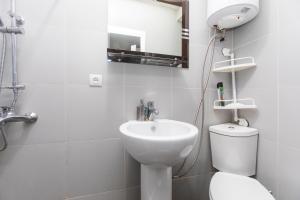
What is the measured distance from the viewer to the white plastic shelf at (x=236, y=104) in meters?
1.17

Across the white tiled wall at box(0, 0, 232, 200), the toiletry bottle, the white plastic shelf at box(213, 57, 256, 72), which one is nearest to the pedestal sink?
the white tiled wall at box(0, 0, 232, 200)

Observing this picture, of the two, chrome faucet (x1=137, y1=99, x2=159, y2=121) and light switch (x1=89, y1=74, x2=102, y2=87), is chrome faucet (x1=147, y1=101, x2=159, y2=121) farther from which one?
light switch (x1=89, y1=74, x2=102, y2=87)

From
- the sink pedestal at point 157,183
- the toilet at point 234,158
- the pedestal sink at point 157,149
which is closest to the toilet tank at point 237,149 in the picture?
the toilet at point 234,158

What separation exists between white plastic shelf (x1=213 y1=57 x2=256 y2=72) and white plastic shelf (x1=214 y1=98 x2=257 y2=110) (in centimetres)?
24

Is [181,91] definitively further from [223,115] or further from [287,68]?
[287,68]

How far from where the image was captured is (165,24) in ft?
4.04

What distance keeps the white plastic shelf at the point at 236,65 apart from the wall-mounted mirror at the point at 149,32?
0.90 ft

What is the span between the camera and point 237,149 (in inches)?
43.4

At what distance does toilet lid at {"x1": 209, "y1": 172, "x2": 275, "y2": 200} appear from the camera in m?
0.86

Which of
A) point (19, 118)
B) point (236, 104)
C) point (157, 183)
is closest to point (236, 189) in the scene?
point (157, 183)

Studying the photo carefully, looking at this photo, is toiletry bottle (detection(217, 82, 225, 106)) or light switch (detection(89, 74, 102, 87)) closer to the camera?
light switch (detection(89, 74, 102, 87))

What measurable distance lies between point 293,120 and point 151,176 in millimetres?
850

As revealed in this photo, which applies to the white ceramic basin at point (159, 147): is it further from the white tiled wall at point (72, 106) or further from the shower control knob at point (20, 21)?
the shower control knob at point (20, 21)

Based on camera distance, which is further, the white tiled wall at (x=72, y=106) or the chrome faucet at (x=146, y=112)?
the chrome faucet at (x=146, y=112)
